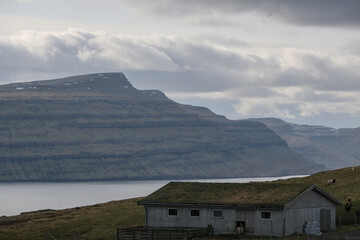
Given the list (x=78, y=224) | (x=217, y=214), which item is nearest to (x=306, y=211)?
(x=217, y=214)

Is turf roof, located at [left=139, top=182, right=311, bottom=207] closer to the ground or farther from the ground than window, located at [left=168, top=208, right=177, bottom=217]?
farther from the ground

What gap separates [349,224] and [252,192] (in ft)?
46.3

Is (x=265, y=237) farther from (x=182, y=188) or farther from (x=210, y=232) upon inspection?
(x=182, y=188)

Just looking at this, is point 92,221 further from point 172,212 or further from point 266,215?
point 266,215

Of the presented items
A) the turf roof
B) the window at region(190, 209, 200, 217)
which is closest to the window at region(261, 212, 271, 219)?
the turf roof

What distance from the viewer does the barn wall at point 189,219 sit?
8088 cm

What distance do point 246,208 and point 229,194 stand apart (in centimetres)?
560

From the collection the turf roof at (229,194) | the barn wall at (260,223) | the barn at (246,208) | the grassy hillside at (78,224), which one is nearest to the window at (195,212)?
the barn at (246,208)

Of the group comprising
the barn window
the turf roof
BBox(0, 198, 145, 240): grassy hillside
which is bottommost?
BBox(0, 198, 145, 240): grassy hillside

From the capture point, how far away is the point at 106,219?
103 metres

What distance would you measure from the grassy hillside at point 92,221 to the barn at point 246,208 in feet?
26.2

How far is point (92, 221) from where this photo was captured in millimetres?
102500

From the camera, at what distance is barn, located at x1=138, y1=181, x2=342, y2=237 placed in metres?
78.6

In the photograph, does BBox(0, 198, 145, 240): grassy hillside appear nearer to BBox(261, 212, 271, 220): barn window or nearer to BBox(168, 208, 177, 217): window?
BBox(168, 208, 177, 217): window
